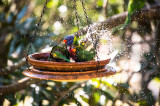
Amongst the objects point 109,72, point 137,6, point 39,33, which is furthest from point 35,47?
point 109,72

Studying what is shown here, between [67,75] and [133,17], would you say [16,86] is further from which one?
[67,75]

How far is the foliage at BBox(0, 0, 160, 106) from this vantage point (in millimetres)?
2160

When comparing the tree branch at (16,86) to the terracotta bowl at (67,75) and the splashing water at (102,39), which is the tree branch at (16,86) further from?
the terracotta bowl at (67,75)

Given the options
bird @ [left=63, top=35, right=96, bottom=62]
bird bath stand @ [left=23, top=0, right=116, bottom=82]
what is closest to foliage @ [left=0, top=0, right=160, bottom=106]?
bird @ [left=63, top=35, right=96, bottom=62]

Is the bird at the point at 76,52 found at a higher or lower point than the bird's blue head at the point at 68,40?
lower

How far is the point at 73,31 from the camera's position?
7.87 ft

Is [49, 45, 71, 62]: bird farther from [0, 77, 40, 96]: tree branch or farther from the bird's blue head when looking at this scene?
[0, 77, 40, 96]: tree branch

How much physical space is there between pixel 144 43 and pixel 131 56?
0.65 feet

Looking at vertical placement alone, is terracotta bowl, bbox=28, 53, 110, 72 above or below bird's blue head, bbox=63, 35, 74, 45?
below

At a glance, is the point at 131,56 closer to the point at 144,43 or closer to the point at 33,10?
the point at 144,43

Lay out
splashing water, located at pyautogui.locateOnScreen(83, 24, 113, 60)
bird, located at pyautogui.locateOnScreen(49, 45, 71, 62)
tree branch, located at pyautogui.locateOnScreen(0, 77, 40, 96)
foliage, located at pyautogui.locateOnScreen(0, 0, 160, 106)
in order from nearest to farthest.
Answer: bird, located at pyautogui.locateOnScreen(49, 45, 71, 62) → splashing water, located at pyautogui.locateOnScreen(83, 24, 113, 60) → tree branch, located at pyautogui.locateOnScreen(0, 77, 40, 96) → foliage, located at pyautogui.locateOnScreen(0, 0, 160, 106)

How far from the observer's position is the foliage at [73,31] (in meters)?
2.16

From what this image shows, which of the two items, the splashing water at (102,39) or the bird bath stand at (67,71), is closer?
the bird bath stand at (67,71)

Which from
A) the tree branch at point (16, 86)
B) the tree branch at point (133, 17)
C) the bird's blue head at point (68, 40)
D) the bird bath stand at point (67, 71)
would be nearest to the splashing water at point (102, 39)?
the tree branch at point (133, 17)
